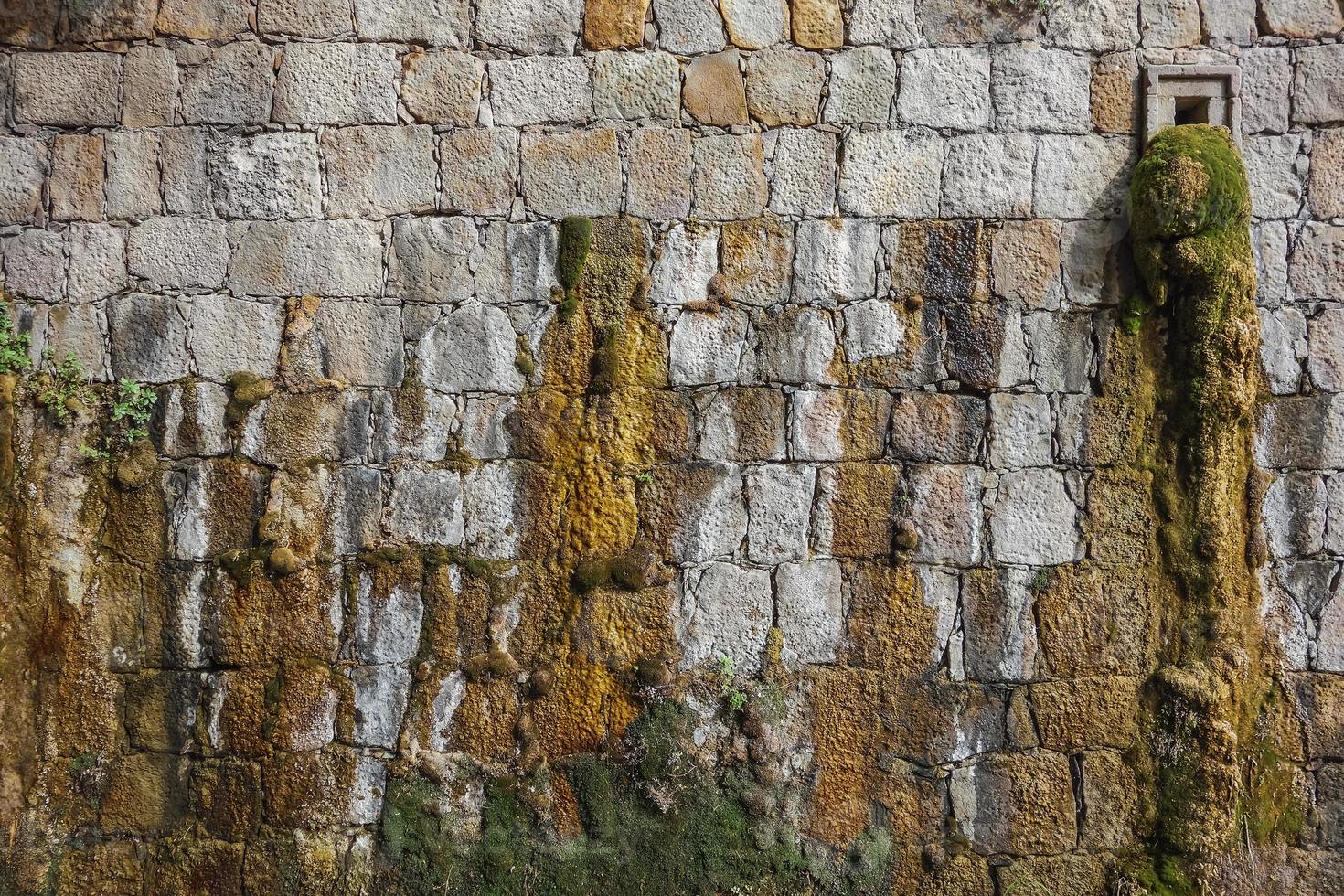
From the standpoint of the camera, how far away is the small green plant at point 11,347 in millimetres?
3555

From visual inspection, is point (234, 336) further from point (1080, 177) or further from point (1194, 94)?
point (1194, 94)

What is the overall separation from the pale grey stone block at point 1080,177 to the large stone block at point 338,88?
3.25m

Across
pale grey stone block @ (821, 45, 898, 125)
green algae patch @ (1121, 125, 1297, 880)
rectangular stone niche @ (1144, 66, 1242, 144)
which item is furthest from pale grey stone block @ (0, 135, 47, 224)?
rectangular stone niche @ (1144, 66, 1242, 144)

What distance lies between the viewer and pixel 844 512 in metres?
3.57

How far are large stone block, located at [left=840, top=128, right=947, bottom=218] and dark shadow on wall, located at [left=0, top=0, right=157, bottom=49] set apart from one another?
3.55 m

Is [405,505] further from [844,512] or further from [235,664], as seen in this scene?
[844,512]

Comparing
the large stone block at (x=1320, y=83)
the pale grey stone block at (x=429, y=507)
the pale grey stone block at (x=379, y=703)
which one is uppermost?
the large stone block at (x=1320, y=83)

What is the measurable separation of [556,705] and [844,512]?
5.45 feet

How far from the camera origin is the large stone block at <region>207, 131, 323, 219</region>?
11.9ft

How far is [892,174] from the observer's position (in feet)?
12.0

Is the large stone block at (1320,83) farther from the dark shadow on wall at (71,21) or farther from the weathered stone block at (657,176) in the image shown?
the dark shadow on wall at (71,21)

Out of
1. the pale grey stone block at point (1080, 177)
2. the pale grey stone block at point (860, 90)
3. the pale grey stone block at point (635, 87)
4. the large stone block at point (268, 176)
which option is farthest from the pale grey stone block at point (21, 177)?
the pale grey stone block at point (1080, 177)

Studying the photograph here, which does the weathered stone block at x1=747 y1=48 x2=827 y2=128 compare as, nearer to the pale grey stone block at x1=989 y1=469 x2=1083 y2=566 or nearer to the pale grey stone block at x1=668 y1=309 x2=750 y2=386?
the pale grey stone block at x1=668 y1=309 x2=750 y2=386

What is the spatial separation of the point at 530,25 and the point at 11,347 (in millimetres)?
2980
